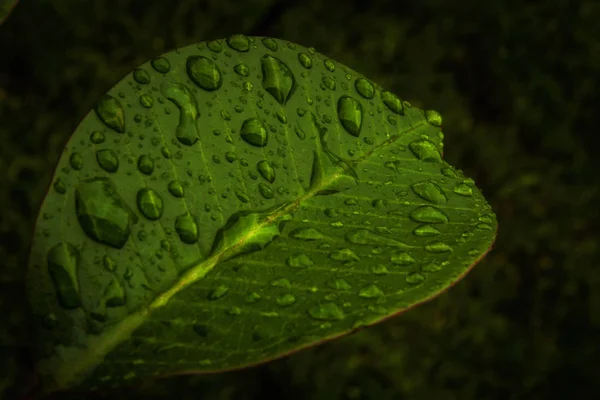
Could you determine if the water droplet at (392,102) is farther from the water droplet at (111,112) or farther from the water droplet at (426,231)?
the water droplet at (111,112)

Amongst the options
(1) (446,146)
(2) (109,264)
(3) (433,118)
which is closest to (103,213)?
(2) (109,264)

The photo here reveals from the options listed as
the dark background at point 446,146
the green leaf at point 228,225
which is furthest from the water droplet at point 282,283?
the dark background at point 446,146

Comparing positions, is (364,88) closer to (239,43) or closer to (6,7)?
(239,43)

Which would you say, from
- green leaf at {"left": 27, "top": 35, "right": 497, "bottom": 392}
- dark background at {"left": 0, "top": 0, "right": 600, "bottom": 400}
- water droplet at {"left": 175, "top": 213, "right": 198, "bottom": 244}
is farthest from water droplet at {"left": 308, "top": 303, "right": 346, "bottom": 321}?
dark background at {"left": 0, "top": 0, "right": 600, "bottom": 400}

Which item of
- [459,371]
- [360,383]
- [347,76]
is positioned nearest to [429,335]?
[459,371]

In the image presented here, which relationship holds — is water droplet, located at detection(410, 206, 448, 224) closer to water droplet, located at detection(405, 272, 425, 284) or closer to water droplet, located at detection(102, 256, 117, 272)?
water droplet, located at detection(405, 272, 425, 284)

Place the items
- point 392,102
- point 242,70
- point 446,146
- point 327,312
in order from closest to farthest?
point 327,312, point 242,70, point 392,102, point 446,146

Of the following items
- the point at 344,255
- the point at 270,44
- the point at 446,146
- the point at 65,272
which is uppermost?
the point at 446,146
